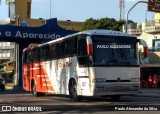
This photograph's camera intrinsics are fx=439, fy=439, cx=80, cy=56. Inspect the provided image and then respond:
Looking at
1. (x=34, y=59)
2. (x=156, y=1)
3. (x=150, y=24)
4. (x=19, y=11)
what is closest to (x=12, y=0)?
(x=19, y=11)

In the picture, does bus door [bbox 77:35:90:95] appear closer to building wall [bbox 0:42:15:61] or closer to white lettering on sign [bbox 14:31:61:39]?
white lettering on sign [bbox 14:31:61:39]

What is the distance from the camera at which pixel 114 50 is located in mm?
19797

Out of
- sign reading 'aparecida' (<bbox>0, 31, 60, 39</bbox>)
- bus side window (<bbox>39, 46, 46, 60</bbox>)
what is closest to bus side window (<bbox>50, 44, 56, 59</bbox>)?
bus side window (<bbox>39, 46, 46, 60</bbox>)

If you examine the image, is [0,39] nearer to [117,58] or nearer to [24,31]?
[24,31]

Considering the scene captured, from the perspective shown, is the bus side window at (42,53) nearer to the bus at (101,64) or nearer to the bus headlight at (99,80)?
the bus at (101,64)

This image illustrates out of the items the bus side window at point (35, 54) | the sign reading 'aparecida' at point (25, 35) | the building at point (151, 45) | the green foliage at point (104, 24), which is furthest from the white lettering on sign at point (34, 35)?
the green foliage at point (104, 24)

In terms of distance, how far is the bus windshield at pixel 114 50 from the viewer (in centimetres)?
1961

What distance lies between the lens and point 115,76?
64.8 feet

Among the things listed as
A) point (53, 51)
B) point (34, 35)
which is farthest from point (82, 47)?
point (34, 35)

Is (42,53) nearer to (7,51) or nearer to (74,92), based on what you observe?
(74,92)

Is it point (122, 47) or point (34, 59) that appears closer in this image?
point (122, 47)

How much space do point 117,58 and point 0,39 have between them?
2630 cm

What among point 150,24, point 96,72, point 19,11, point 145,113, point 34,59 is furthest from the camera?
point 19,11

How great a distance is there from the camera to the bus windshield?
1961 cm
